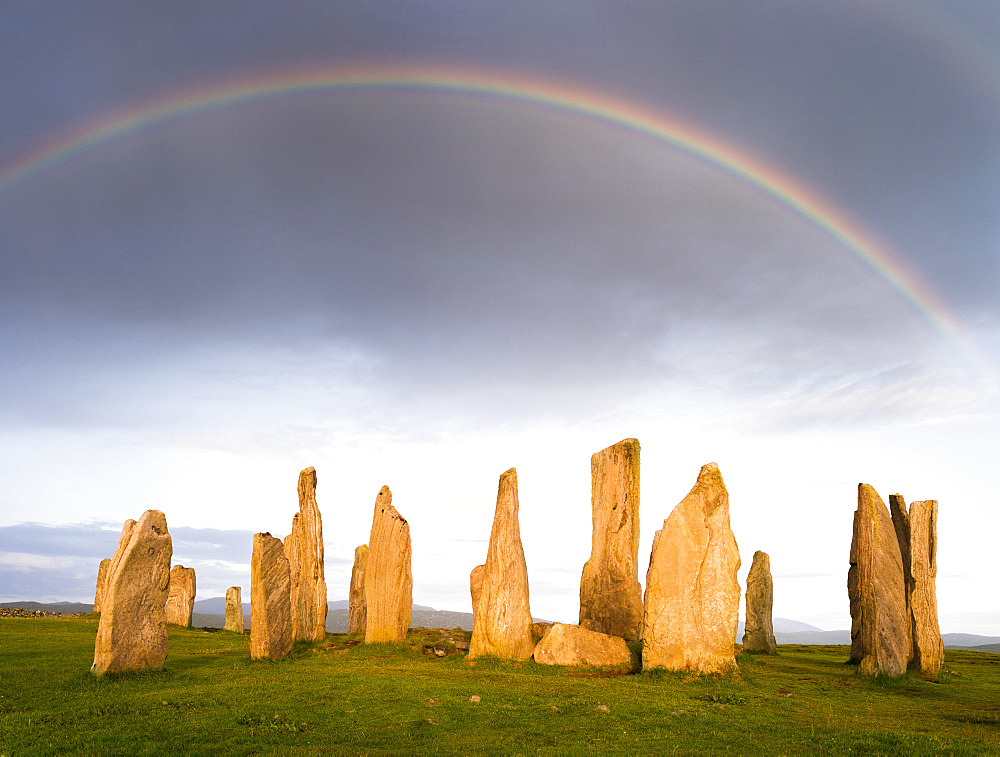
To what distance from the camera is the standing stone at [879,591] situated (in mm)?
24109

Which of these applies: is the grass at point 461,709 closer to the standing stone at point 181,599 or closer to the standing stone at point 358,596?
the standing stone at point 358,596

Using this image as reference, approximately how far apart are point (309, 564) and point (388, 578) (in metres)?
4.41

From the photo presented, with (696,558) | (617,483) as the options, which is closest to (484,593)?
(696,558)

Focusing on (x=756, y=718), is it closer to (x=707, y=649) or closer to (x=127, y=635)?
(x=707, y=649)

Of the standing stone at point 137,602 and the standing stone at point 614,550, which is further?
the standing stone at point 614,550

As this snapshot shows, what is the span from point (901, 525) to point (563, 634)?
1603 cm

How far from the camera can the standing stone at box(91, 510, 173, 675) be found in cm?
2012

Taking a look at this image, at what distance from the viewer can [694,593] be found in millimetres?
21875

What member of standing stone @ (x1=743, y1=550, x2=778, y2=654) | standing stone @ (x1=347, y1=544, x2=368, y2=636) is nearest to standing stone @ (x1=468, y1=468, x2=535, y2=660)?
standing stone @ (x1=347, y1=544, x2=368, y2=636)

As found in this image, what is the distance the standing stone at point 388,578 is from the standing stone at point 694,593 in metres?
11.6

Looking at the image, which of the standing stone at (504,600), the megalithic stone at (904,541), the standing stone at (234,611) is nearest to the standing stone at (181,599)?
the standing stone at (234,611)

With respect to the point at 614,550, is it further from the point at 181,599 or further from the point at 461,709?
the point at 181,599

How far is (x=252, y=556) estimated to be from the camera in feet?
82.2

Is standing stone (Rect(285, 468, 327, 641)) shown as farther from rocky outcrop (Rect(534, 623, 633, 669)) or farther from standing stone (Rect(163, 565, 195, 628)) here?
standing stone (Rect(163, 565, 195, 628))
